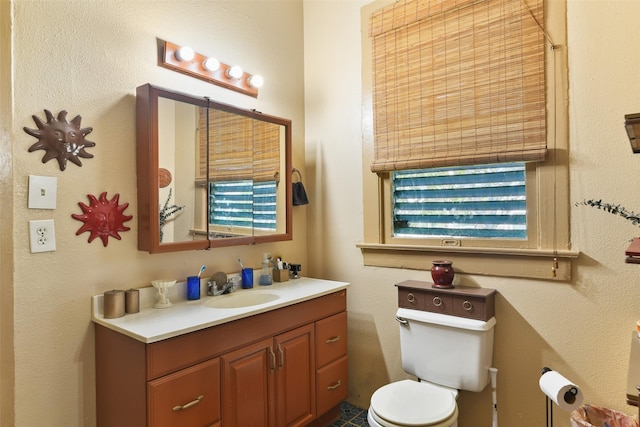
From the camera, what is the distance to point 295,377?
188 centimetres

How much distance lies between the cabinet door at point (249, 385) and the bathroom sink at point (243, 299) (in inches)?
13.2

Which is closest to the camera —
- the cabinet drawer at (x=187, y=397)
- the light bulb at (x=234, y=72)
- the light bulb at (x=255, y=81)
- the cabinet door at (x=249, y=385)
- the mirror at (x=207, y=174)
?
the cabinet drawer at (x=187, y=397)

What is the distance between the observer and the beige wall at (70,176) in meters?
1.40

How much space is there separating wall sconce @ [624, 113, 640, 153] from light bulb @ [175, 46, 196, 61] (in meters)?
1.84

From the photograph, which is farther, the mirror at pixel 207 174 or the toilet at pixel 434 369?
the mirror at pixel 207 174

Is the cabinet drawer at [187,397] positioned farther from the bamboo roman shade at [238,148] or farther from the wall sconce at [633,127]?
the wall sconce at [633,127]

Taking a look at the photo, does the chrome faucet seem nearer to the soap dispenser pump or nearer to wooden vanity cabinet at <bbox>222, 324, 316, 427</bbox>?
the soap dispenser pump

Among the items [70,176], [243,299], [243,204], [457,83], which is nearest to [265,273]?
[243,299]

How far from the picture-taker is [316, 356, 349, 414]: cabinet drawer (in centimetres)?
202

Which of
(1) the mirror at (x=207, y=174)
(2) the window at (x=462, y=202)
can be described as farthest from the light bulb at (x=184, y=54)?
(2) the window at (x=462, y=202)

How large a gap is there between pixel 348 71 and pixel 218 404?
2.04 metres

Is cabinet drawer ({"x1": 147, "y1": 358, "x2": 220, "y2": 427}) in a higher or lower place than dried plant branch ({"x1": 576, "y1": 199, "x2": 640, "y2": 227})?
lower

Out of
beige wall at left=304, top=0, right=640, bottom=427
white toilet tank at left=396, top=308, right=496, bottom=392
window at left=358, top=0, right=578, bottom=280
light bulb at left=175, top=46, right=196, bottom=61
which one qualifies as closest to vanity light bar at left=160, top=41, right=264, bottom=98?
light bulb at left=175, top=46, right=196, bottom=61

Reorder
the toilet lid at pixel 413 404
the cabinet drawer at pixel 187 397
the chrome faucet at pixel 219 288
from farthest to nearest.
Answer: the chrome faucet at pixel 219 288 → the toilet lid at pixel 413 404 → the cabinet drawer at pixel 187 397
